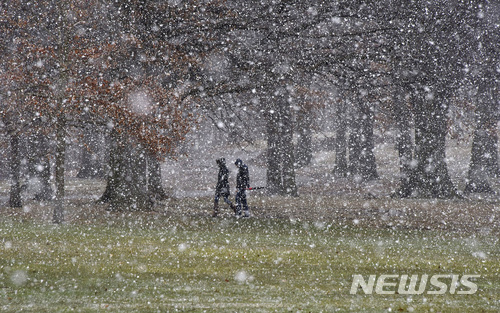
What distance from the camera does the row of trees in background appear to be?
15594 mm

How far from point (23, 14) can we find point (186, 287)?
18360 mm

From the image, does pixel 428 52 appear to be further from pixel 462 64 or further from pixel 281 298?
pixel 281 298

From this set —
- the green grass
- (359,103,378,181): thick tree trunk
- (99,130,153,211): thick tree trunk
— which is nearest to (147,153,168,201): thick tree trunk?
(99,130,153,211): thick tree trunk

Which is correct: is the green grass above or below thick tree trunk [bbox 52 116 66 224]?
below

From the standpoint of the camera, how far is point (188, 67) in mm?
20828

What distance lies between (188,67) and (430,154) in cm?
1047

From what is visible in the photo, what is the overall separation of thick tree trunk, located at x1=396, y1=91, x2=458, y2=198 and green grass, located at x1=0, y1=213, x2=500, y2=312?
8.36 metres

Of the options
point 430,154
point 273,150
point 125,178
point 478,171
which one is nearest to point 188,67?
point 125,178

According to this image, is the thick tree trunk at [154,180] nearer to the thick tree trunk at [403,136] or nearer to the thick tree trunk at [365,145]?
the thick tree trunk at [403,136]

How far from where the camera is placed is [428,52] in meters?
19.9

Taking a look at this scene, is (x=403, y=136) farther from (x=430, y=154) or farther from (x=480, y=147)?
(x=430, y=154)

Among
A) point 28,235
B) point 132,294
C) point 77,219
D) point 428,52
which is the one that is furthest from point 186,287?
point 428,52

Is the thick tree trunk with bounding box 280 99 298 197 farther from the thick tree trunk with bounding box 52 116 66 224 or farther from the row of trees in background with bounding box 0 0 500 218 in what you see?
the thick tree trunk with bounding box 52 116 66 224

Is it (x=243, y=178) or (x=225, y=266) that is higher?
(x=243, y=178)
